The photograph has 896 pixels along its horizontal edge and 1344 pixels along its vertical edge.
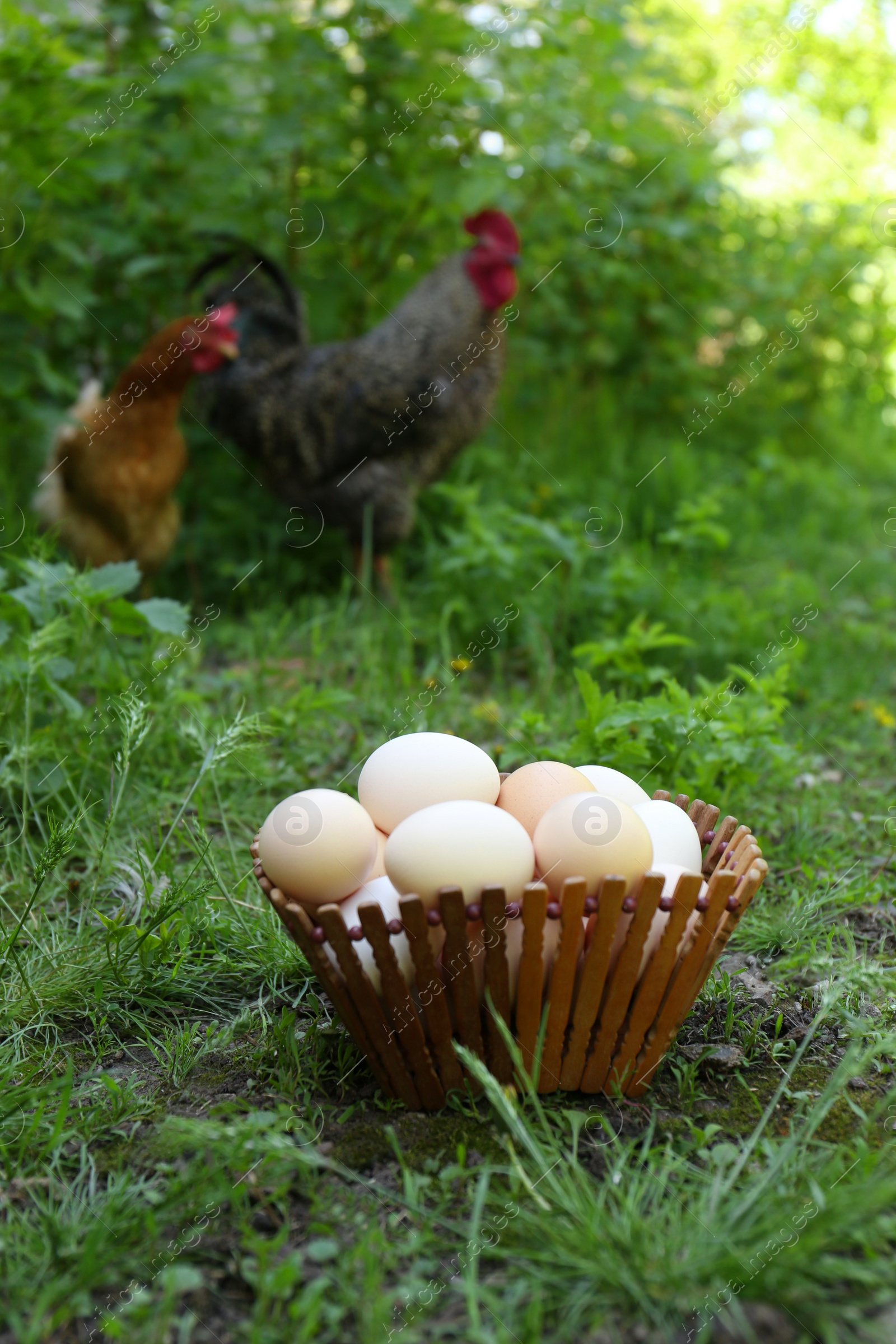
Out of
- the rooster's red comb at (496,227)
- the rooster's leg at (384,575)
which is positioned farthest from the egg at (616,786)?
the rooster's red comb at (496,227)

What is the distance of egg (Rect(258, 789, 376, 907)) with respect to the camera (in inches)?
57.3

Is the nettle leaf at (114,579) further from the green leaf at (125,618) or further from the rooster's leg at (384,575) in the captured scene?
the rooster's leg at (384,575)

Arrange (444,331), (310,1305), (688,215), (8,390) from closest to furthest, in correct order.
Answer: (310,1305)
(8,390)
(444,331)
(688,215)

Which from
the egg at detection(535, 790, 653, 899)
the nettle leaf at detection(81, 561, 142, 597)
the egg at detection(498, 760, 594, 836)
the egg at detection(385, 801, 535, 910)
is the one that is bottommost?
the egg at detection(498, 760, 594, 836)

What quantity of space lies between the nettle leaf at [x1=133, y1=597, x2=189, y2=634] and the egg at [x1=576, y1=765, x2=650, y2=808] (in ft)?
3.50

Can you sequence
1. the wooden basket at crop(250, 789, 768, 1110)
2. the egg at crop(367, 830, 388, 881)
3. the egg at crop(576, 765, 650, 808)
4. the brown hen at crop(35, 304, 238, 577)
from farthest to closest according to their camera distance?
the brown hen at crop(35, 304, 238, 577)
the egg at crop(576, 765, 650, 808)
the egg at crop(367, 830, 388, 881)
the wooden basket at crop(250, 789, 768, 1110)

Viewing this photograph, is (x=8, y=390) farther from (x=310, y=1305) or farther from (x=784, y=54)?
(x=784, y=54)

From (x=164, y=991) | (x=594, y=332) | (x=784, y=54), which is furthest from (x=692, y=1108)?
(x=784, y=54)

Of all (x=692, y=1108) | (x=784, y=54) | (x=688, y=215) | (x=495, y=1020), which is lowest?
(x=784, y=54)

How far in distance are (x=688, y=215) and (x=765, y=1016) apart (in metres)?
4.41

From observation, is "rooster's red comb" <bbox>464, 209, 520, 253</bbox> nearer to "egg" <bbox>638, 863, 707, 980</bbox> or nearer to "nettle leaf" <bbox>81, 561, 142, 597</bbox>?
"nettle leaf" <bbox>81, 561, 142, 597</bbox>

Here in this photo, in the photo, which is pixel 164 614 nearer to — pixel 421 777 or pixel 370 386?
pixel 421 777

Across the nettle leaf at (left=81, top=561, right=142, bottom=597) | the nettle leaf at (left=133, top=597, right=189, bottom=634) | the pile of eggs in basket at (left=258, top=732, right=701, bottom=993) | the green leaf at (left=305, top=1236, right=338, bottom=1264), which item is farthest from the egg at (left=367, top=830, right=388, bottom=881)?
the nettle leaf at (left=81, top=561, right=142, bottom=597)

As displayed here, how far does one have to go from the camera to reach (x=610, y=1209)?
1.33 meters
